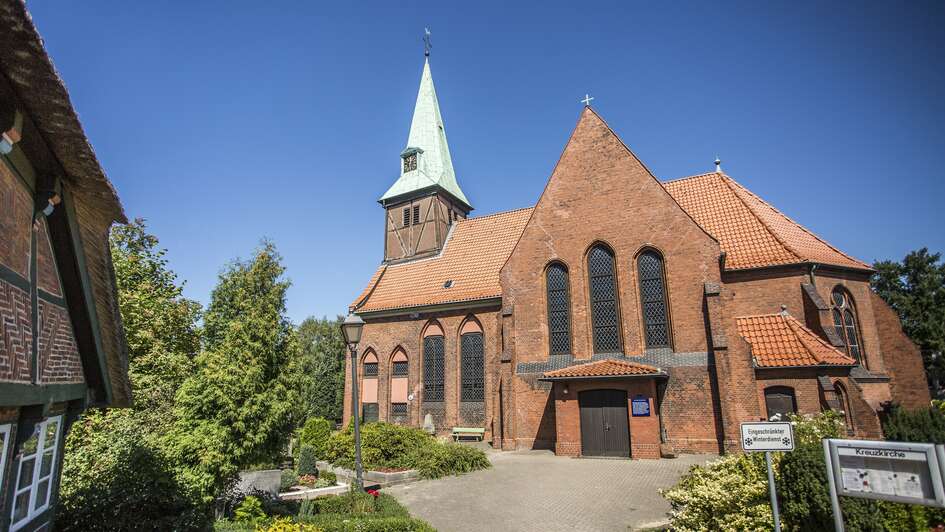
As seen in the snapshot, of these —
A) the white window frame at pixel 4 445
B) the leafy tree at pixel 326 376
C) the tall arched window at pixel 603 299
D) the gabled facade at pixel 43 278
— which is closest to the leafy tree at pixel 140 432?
the gabled facade at pixel 43 278

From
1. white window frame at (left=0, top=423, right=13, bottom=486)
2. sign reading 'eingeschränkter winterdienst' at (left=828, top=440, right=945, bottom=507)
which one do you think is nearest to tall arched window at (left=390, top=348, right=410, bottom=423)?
white window frame at (left=0, top=423, right=13, bottom=486)

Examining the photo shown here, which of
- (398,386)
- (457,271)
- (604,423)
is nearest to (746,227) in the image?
(604,423)

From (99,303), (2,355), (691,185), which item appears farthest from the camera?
(691,185)

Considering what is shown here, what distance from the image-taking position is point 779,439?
6.46m

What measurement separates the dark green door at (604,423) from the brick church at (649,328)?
0.04 metres

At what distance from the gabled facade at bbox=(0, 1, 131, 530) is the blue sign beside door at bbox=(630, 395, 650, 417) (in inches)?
603

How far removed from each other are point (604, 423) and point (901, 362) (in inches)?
503

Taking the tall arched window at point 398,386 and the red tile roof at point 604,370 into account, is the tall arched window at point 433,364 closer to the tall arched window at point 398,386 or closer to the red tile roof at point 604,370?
the tall arched window at point 398,386

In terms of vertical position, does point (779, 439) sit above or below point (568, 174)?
below

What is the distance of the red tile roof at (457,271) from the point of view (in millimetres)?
26094

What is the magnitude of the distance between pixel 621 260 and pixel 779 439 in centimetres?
1388

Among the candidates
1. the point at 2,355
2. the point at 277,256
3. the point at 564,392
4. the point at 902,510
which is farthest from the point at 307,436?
the point at 902,510

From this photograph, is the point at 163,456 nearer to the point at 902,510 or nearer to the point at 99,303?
the point at 99,303

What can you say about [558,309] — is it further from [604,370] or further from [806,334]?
[806,334]
